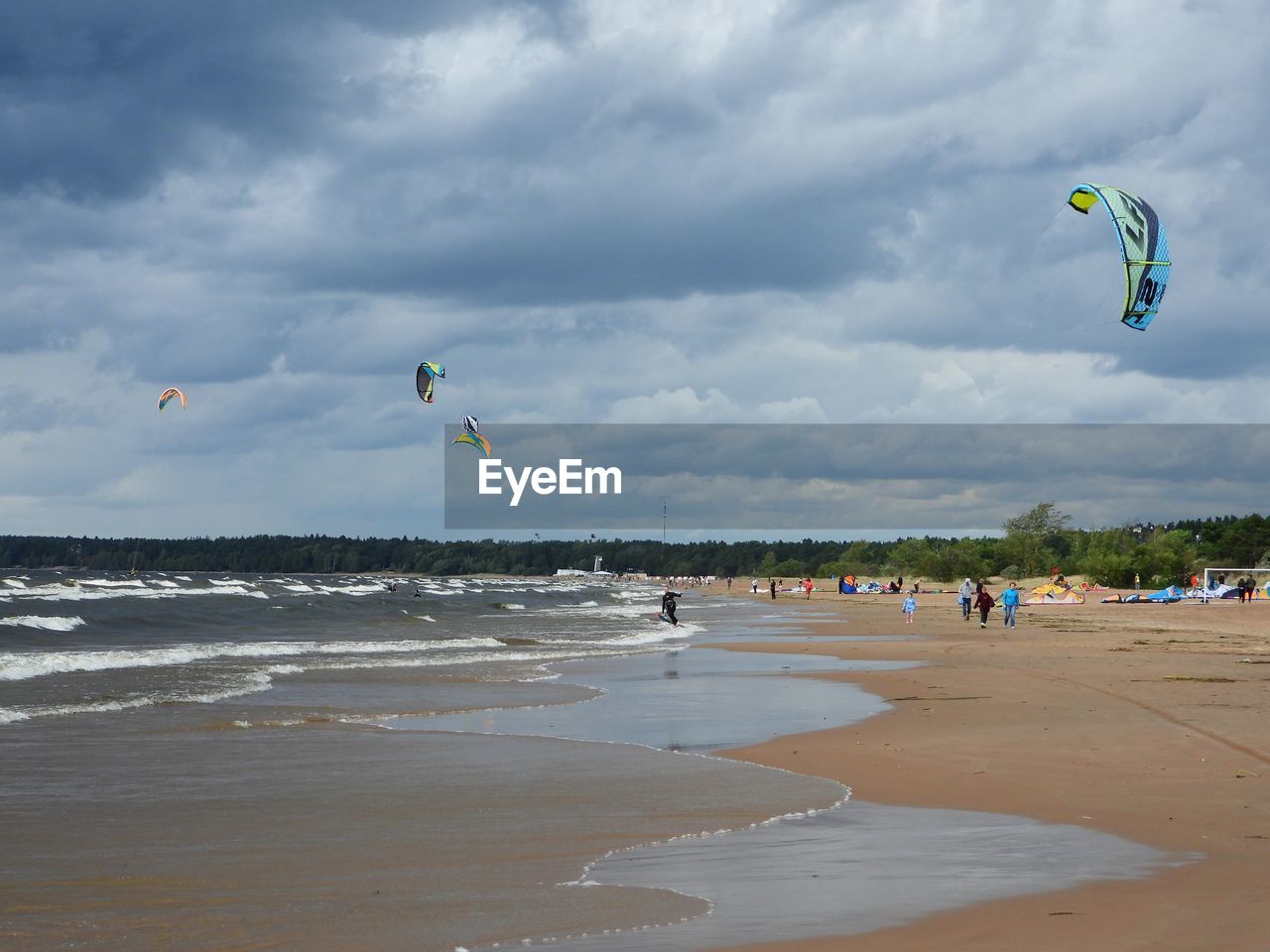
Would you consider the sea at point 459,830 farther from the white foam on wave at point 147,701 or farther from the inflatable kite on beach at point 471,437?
the inflatable kite on beach at point 471,437

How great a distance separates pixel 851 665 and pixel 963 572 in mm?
87015

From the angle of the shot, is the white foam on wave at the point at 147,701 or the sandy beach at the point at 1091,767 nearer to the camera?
the sandy beach at the point at 1091,767

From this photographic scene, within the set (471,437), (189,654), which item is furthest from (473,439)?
(189,654)

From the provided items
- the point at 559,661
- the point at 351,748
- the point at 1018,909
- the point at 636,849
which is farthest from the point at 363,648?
the point at 1018,909

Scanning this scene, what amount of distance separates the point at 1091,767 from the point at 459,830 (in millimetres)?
5404

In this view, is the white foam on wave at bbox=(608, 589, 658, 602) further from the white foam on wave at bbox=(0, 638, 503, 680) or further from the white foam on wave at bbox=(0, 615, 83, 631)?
the white foam on wave at bbox=(0, 638, 503, 680)

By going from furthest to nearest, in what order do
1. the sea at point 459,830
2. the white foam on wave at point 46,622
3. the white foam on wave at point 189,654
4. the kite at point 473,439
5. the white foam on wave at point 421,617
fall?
the kite at point 473,439 < the white foam on wave at point 421,617 < the white foam on wave at point 46,622 < the white foam on wave at point 189,654 < the sea at point 459,830

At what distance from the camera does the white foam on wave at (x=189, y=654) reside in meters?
22.5

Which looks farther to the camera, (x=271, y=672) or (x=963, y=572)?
(x=963, y=572)

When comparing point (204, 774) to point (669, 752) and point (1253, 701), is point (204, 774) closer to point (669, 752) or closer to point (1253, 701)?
point (669, 752)

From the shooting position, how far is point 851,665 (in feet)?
77.7

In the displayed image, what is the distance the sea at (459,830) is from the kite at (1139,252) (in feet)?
37.2

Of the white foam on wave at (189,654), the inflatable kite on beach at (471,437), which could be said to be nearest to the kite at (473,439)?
the inflatable kite on beach at (471,437)

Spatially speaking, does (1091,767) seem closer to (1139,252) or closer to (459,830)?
(459,830)
